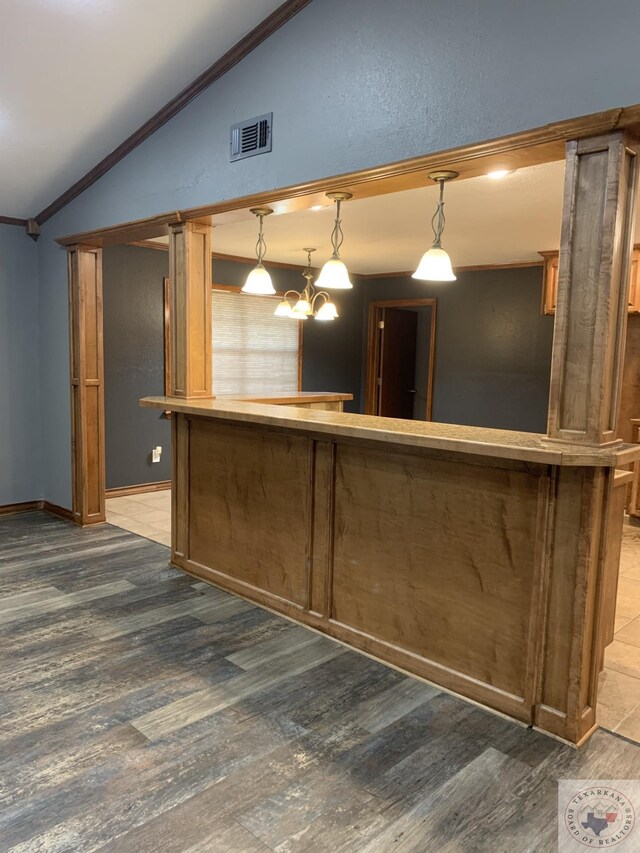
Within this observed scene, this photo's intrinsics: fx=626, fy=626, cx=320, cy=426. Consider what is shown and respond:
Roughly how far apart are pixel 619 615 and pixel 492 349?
11.9 feet

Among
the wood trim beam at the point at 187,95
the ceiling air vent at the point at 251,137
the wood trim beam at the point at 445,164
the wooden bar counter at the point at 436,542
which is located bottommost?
the wooden bar counter at the point at 436,542

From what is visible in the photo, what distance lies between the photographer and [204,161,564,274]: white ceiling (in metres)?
3.44

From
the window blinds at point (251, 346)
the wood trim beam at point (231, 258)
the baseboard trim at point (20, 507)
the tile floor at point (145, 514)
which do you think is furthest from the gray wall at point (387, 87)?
the baseboard trim at point (20, 507)

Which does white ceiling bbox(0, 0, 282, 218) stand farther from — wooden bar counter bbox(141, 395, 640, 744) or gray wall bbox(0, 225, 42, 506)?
wooden bar counter bbox(141, 395, 640, 744)

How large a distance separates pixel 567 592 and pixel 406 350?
5499mm

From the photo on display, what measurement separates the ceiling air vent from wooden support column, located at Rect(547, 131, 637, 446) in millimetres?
1491

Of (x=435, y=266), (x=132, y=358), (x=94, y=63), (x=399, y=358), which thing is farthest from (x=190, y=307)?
(x=399, y=358)

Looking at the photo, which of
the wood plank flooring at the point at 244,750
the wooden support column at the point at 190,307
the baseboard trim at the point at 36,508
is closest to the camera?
the wood plank flooring at the point at 244,750

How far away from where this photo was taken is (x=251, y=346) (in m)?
6.56

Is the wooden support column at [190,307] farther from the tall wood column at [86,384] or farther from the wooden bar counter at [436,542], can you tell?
the tall wood column at [86,384]

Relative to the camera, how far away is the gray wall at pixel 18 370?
4734 mm

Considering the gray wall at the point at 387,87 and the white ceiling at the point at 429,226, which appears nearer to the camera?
the gray wall at the point at 387,87

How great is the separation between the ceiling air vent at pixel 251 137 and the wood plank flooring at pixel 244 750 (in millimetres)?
2300

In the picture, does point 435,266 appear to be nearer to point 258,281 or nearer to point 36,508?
point 258,281
